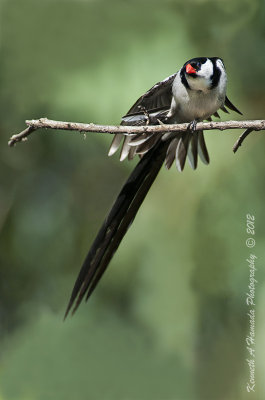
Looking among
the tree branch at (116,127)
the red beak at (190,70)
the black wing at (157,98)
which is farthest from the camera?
the black wing at (157,98)

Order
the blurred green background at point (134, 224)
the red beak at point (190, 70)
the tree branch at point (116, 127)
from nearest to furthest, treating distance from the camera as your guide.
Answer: the tree branch at point (116, 127) → the red beak at point (190, 70) → the blurred green background at point (134, 224)

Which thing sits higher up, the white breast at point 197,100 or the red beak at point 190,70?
the red beak at point 190,70

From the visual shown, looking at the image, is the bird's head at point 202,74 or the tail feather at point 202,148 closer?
the bird's head at point 202,74

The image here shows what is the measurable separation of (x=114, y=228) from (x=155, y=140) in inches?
9.2

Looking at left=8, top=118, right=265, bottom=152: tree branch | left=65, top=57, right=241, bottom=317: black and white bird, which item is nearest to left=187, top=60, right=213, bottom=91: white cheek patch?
left=65, top=57, right=241, bottom=317: black and white bird

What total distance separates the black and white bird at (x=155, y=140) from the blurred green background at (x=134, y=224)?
24cm

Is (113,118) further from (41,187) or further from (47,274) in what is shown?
(47,274)

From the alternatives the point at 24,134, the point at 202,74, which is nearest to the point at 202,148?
the point at 202,74

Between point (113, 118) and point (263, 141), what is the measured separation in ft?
1.45

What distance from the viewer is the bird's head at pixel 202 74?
143 centimetres

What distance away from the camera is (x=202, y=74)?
1434 millimetres

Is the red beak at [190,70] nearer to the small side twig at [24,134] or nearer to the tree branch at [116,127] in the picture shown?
the tree branch at [116,127]

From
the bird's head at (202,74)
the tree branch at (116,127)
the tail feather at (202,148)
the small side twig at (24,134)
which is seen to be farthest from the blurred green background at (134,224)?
the small side twig at (24,134)

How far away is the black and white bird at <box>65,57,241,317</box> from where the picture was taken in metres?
1.45
